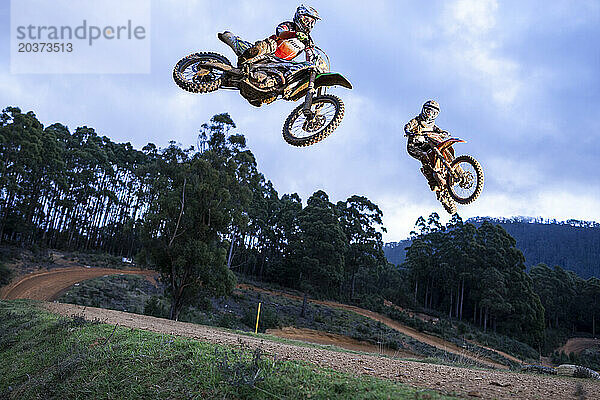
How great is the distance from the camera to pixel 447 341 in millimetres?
33188

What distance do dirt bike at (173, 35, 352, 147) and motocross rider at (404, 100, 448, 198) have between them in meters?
1.50

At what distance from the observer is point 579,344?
54656 millimetres

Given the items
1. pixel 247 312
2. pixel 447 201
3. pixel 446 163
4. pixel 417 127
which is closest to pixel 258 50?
pixel 417 127

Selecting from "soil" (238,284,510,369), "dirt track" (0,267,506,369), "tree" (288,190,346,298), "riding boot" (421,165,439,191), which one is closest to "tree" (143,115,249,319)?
"dirt track" (0,267,506,369)

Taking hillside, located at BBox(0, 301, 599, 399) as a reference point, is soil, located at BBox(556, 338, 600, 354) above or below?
below

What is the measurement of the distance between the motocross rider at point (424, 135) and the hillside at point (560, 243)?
4965 inches

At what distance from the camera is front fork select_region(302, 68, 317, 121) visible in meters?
7.71

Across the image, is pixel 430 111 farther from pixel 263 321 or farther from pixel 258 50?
pixel 263 321

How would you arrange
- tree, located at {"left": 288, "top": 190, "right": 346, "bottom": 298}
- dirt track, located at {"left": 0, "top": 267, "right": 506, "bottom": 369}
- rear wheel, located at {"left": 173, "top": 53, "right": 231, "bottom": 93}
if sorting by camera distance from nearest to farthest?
rear wheel, located at {"left": 173, "top": 53, "right": 231, "bottom": 93}, dirt track, located at {"left": 0, "top": 267, "right": 506, "bottom": 369}, tree, located at {"left": 288, "top": 190, "right": 346, "bottom": 298}

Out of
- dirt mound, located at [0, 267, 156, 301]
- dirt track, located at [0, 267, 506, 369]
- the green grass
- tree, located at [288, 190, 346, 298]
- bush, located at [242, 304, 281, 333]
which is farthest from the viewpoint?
tree, located at [288, 190, 346, 298]

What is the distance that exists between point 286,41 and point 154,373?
6141 millimetres

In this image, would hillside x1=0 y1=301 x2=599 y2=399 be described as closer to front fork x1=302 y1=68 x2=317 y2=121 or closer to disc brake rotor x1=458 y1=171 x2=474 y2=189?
disc brake rotor x1=458 y1=171 x2=474 y2=189

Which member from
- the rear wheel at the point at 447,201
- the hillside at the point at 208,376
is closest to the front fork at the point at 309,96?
the rear wheel at the point at 447,201

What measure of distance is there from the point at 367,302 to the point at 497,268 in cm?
1570
